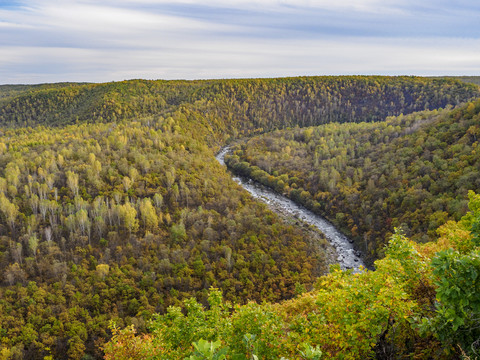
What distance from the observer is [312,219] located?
372 feet

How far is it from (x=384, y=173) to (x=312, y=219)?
33.5 metres

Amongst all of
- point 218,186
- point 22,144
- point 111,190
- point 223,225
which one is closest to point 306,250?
point 223,225

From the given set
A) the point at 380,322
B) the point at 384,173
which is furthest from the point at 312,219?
the point at 380,322

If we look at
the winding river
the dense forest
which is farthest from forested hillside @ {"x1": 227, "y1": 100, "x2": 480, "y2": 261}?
the winding river

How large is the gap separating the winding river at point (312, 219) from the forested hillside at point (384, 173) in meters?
2.88

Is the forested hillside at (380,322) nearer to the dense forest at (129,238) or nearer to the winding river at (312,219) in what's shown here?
the dense forest at (129,238)

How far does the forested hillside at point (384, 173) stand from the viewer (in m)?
87.0

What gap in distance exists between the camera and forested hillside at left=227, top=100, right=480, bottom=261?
8700 centimetres

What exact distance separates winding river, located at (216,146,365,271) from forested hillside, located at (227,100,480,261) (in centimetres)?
288

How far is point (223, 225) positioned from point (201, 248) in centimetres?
1336

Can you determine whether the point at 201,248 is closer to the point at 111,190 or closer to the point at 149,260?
the point at 149,260

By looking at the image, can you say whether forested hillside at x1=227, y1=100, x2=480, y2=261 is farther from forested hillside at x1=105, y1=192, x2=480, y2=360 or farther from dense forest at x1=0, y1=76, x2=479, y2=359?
forested hillside at x1=105, y1=192, x2=480, y2=360

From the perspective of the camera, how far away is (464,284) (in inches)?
417

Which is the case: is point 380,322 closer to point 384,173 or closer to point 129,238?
point 129,238
